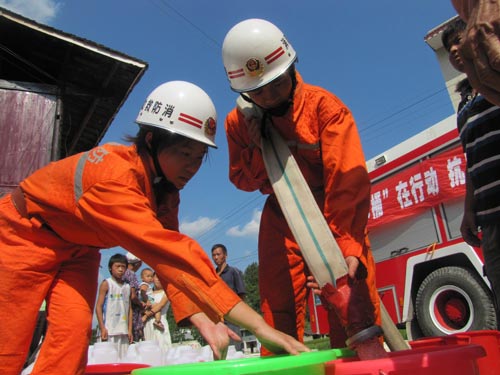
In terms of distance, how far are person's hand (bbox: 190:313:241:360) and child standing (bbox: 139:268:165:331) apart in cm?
617

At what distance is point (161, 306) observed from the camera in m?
7.16

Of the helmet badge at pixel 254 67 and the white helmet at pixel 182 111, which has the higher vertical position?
the helmet badge at pixel 254 67

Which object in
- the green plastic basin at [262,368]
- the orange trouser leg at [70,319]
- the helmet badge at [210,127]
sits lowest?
the green plastic basin at [262,368]

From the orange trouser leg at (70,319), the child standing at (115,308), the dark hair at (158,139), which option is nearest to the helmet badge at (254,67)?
the dark hair at (158,139)

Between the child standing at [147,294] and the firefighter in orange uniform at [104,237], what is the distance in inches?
213

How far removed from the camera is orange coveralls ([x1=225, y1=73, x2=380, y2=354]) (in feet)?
7.02

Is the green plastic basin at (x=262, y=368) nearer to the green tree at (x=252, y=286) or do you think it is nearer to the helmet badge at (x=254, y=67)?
the helmet badge at (x=254, y=67)

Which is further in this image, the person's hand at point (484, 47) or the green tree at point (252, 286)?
the green tree at point (252, 286)

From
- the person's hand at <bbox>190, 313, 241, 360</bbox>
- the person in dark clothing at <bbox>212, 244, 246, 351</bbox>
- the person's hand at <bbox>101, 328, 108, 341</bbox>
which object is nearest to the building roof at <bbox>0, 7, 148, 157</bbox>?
the person in dark clothing at <bbox>212, 244, 246, 351</bbox>

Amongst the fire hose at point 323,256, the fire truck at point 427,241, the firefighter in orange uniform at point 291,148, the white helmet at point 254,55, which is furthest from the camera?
the fire truck at point 427,241

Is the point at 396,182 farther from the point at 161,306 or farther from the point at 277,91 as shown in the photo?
the point at 277,91

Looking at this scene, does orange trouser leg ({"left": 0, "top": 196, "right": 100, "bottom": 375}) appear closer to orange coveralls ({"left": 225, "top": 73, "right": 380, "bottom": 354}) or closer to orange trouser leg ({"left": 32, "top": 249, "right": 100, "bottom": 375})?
orange trouser leg ({"left": 32, "top": 249, "right": 100, "bottom": 375})

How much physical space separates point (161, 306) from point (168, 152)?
559 cm

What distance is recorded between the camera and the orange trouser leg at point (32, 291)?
190 centimetres
